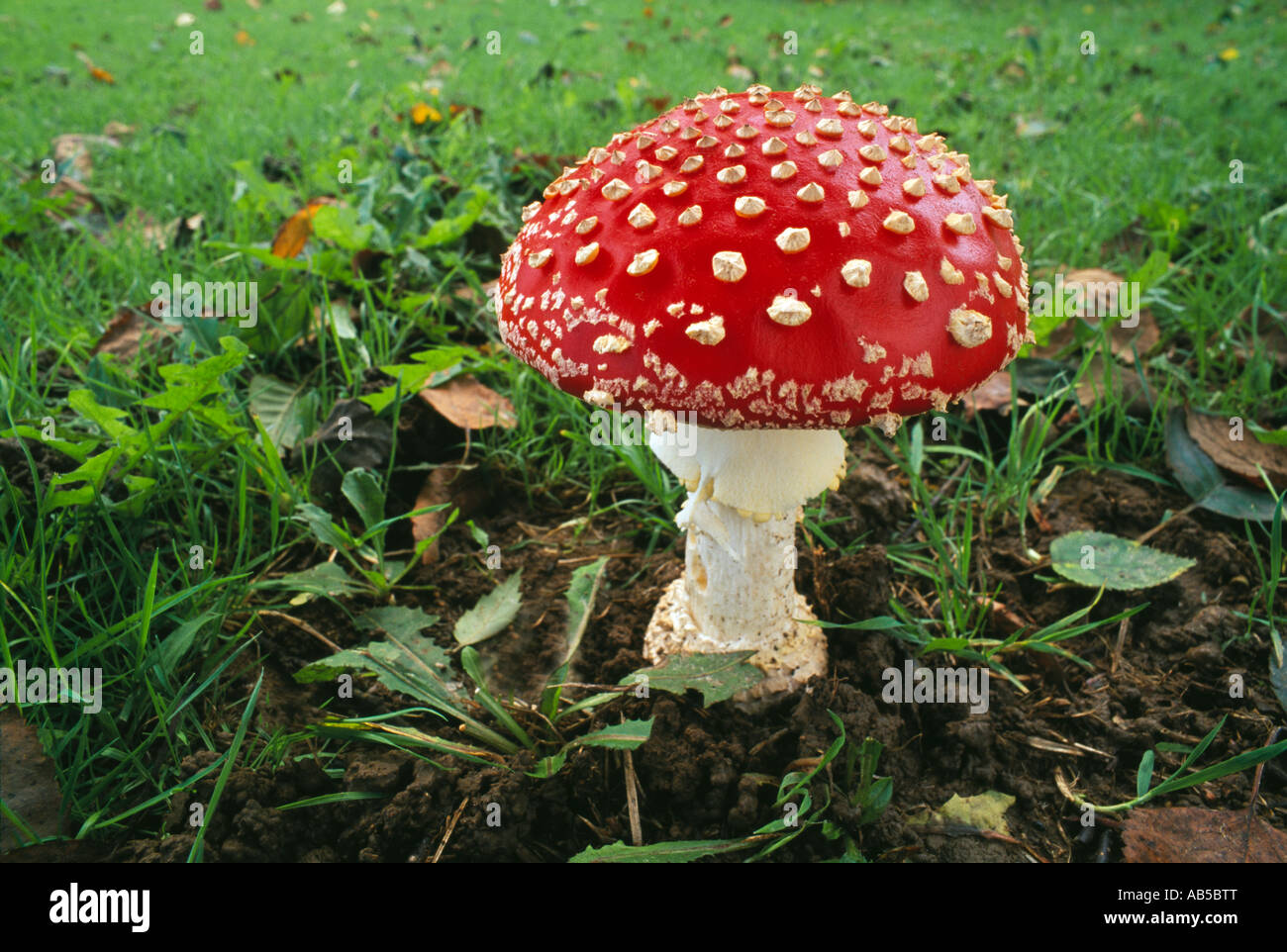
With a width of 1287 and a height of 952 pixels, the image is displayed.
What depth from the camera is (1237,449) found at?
2803 millimetres

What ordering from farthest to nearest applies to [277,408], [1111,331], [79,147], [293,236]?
[79,147]
[293,236]
[1111,331]
[277,408]

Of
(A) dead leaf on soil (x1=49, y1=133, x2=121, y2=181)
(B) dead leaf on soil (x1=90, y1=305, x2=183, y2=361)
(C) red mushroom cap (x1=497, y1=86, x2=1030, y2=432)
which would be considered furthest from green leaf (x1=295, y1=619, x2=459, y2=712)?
(A) dead leaf on soil (x1=49, y1=133, x2=121, y2=181)

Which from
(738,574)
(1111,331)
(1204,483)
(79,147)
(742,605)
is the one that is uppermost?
(79,147)

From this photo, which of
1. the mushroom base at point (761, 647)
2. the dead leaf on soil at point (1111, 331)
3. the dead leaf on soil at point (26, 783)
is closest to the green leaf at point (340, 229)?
the mushroom base at point (761, 647)

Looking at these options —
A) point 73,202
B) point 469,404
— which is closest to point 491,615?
point 469,404

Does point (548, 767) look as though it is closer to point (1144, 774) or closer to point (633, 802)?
point (633, 802)

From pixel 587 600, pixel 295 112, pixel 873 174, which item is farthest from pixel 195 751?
pixel 295 112

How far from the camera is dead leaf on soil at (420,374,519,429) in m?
2.97

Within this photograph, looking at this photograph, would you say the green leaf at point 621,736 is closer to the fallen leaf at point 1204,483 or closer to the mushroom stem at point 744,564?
the mushroom stem at point 744,564

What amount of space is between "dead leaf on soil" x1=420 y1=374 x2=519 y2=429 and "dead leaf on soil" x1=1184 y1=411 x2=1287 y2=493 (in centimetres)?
243

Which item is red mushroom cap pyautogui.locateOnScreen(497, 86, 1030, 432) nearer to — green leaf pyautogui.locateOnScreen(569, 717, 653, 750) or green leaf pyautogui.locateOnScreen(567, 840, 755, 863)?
green leaf pyautogui.locateOnScreen(569, 717, 653, 750)

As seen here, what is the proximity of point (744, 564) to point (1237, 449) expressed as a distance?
184 centimetres

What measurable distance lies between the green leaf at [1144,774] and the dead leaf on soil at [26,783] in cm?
252

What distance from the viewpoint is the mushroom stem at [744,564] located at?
209 cm
